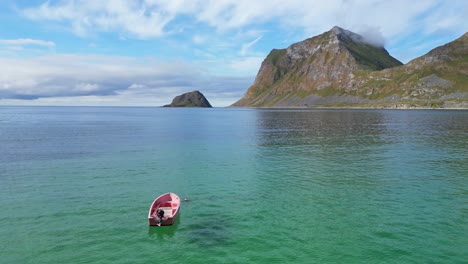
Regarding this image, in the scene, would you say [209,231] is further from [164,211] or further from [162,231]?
[164,211]

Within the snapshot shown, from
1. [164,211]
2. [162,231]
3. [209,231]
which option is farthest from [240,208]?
[162,231]

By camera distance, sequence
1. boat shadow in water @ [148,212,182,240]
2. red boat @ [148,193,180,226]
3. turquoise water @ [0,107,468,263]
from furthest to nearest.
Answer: red boat @ [148,193,180,226]
boat shadow in water @ [148,212,182,240]
turquoise water @ [0,107,468,263]

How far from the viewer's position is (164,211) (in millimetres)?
31125

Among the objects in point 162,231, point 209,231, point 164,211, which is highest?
point 164,211

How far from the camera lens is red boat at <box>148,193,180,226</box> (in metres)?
28.5

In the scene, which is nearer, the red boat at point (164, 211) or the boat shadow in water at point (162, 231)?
the boat shadow in water at point (162, 231)

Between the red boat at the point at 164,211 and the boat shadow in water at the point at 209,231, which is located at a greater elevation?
the red boat at the point at 164,211

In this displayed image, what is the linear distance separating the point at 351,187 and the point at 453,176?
16.8 metres

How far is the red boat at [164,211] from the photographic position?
28.5 metres

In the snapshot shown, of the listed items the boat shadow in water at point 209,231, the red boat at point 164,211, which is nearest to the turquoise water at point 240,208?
the boat shadow in water at point 209,231

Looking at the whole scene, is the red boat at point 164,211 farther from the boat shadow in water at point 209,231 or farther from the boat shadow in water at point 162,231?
the boat shadow in water at point 209,231

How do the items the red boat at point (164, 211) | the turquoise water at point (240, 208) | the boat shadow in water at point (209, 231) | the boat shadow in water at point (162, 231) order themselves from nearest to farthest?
the turquoise water at point (240, 208) < the boat shadow in water at point (209, 231) < the boat shadow in water at point (162, 231) < the red boat at point (164, 211)

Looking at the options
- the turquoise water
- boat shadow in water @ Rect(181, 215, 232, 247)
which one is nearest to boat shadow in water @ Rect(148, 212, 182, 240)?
the turquoise water

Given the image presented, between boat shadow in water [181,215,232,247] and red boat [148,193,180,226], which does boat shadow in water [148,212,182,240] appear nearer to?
red boat [148,193,180,226]
